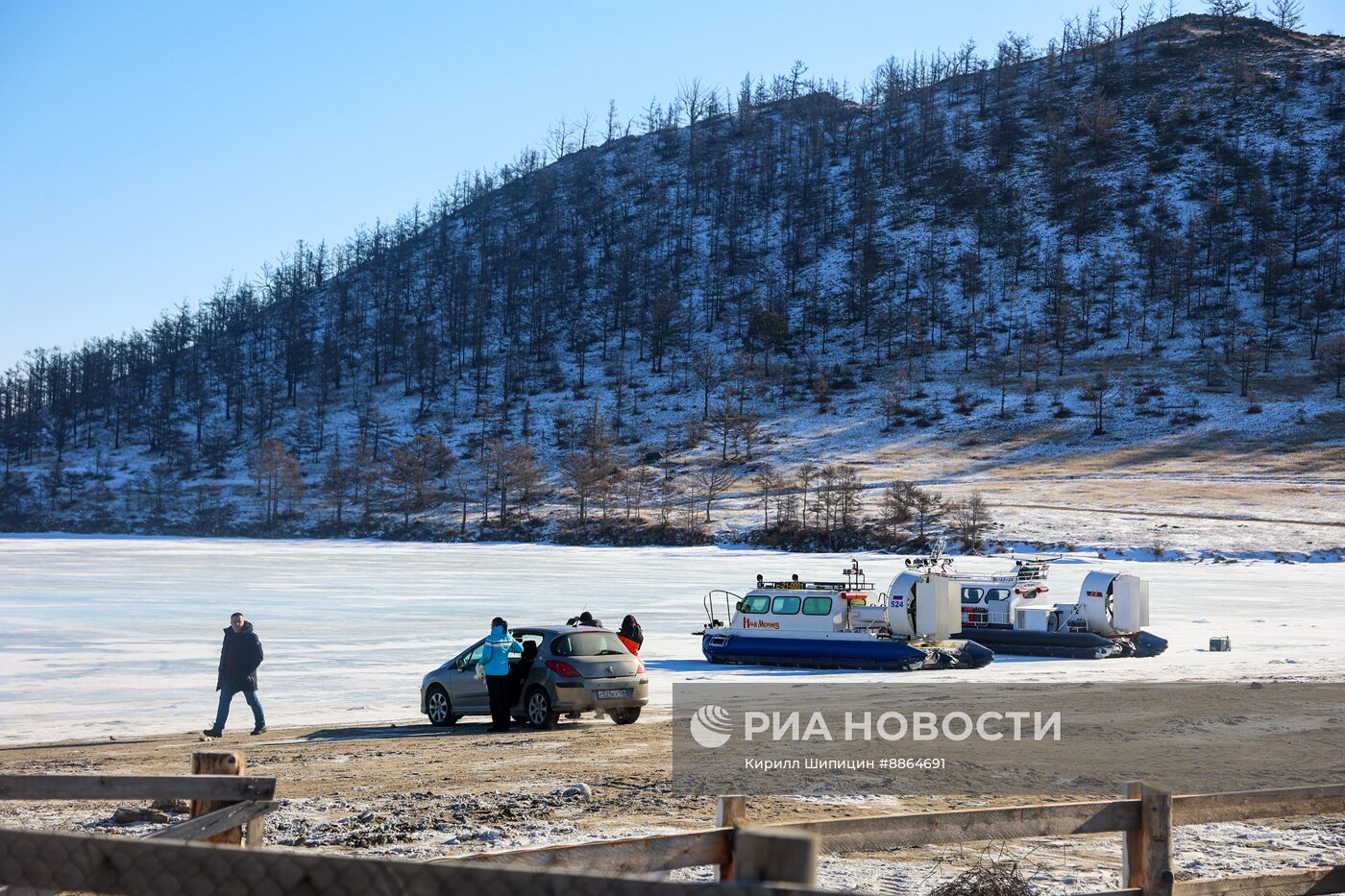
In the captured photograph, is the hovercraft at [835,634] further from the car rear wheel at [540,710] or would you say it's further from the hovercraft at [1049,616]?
the car rear wheel at [540,710]

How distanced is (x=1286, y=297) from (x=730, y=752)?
122667 millimetres

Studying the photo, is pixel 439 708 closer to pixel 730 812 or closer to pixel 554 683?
pixel 554 683

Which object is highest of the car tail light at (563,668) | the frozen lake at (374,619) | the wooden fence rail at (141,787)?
the wooden fence rail at (141,787)

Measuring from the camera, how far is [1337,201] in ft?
433

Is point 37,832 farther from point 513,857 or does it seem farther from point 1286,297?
point 1286,297

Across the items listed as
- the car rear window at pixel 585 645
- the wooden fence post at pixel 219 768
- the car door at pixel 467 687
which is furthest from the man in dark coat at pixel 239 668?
the wooden fence post at pixel 219 768

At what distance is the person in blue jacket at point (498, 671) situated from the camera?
15.7 meters

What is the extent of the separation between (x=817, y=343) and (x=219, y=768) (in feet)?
401

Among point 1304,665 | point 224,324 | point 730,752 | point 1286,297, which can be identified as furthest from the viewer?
point 224,324

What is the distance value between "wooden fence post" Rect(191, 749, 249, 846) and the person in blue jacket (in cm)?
1049

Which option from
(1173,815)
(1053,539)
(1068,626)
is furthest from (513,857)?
(1053,539)

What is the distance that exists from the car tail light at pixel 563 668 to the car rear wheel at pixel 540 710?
1.12ft

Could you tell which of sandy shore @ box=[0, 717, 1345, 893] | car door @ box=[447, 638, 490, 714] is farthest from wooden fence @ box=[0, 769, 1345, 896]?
car door @ box=[447, 638, 490, 714]

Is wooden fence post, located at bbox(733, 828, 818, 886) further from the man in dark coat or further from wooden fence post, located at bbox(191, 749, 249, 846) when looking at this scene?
the man in dark coat
